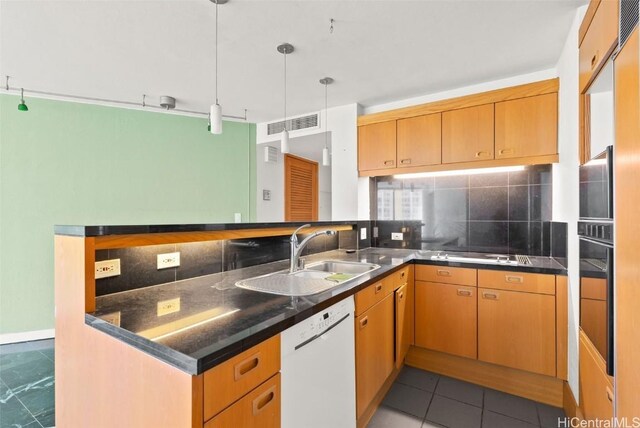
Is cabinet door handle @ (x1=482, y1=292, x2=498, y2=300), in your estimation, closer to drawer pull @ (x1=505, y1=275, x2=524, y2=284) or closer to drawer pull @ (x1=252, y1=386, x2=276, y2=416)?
drawer pull @ (x1=505, y1=275, x2=524, y2=284)

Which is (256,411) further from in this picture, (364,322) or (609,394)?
(609,394)

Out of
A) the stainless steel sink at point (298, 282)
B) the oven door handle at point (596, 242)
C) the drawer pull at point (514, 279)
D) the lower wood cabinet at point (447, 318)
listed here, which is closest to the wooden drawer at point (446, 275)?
the lower wood cabinet at point (447, 318)

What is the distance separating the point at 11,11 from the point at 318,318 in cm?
247

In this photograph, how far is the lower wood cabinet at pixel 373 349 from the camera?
164 centimetres

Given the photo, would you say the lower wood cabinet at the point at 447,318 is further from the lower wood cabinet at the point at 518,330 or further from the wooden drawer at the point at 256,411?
the wooden drawer at the point at 256,411

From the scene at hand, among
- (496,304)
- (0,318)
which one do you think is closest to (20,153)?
(0,318)

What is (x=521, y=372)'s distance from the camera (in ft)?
6.91

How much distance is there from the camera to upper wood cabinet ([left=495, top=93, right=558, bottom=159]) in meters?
2.24

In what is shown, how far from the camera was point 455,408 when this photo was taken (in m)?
1.95

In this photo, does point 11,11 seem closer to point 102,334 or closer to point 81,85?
point 81,85

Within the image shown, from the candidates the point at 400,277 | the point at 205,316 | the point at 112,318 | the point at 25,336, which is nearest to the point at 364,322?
the point at 400,277

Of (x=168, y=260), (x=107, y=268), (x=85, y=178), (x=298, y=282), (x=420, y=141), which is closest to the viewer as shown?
(x=107, y=268)

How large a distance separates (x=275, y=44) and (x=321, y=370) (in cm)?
206

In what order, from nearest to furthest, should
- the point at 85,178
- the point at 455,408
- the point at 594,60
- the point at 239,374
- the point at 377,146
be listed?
1. the point at 239,374
2. the point at 594,60
3. the point at 455,408
4. the point at 377,146
5. the point at 85,178
